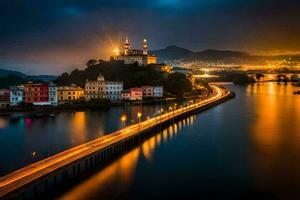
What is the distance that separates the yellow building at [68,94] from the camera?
23.9m

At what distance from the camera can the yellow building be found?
23922 mm

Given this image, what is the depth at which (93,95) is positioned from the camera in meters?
25.3

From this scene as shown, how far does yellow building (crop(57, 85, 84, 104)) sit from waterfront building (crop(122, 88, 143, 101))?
3.05 m

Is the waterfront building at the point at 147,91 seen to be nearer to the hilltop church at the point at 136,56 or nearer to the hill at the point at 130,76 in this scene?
the hill at the point at 130,76

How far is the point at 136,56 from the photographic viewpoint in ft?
110

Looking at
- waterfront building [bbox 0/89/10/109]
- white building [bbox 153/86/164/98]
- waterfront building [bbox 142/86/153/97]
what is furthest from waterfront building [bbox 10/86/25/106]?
white building [bbox 153/86/164/98]

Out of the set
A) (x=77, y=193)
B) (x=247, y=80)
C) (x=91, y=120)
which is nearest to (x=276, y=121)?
(x=91, y=120)

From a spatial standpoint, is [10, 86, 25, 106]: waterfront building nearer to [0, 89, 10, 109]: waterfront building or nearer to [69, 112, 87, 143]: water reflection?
[0, 89, 10, 109]: waterfront building

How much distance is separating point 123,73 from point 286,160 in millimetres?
20381

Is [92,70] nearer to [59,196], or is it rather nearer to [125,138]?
[125,138]

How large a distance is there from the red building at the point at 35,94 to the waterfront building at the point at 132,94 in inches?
222

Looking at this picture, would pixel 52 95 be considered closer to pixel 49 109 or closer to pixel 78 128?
pixel 49 109

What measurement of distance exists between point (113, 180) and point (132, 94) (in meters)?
17.1

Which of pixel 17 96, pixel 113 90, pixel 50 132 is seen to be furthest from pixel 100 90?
pixel 50 132
